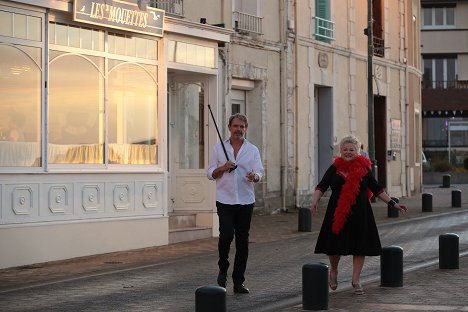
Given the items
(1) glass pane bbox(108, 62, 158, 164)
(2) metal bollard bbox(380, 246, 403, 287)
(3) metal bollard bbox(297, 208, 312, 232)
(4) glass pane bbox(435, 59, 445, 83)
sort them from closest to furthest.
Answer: (2) metal bollard bbox(380, 246, 403, 287) → (1) glass pane bbox(108, 62, 158, 164) → (3) metal bollard bbox(297, 208, 312, 232) → (4) glass pane bbox(435, 59, 445, 83)

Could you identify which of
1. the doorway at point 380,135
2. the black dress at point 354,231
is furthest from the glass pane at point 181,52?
the doorway at point 380,135

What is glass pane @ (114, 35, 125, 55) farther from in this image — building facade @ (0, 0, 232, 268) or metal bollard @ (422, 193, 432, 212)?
metal bollard @ (422, 193, 432, 212)

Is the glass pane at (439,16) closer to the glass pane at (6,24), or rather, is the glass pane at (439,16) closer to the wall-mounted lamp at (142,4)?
the wall-mounted lamp at (142,4)

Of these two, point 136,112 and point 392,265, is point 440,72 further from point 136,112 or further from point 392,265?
point 392,265

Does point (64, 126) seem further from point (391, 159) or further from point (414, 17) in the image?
point (414, 17)

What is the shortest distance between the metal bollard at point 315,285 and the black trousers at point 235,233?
1.46m

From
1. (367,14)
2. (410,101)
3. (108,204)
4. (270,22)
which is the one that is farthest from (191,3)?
(410,101)

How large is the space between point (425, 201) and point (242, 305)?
55.7 feet

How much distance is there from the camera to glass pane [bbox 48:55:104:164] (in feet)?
51.1

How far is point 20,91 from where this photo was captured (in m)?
14.9

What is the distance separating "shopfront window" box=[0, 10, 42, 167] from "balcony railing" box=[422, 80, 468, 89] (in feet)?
161

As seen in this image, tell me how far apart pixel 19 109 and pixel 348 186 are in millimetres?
5606

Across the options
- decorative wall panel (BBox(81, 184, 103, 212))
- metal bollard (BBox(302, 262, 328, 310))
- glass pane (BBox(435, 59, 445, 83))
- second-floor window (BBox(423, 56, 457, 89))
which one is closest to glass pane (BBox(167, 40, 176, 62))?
decorative wall panel (BBox(81, 184, 103, 212))

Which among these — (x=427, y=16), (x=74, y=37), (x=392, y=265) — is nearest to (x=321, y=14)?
(x=74, y=37)
